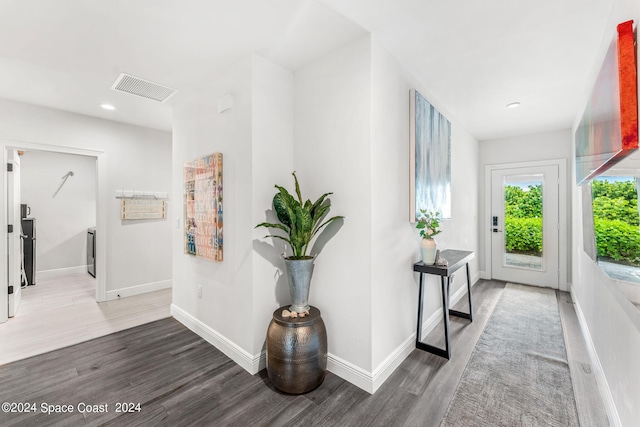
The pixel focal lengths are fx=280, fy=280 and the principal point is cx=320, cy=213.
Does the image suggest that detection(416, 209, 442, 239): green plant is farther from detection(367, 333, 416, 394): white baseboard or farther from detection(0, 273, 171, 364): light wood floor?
detection(0, 273, 171, 364): light wood floor

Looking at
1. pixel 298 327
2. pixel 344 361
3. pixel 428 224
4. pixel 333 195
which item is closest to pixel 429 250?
pixel 428 224

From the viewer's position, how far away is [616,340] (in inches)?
64.4

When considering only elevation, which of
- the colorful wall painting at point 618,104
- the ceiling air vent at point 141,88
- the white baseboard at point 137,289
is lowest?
the white baseboard at point 137,289

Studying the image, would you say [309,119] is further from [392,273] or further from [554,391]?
[554,391]

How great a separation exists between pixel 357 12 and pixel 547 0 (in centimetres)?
111

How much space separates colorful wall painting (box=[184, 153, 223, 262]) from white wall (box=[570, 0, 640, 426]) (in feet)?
8.57

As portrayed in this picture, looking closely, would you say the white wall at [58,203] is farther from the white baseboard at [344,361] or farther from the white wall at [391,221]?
the white wall at [391,221]

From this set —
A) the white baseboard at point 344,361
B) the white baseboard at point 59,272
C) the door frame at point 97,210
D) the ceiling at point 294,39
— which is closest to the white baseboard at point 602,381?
the white baseboard at point 344,361

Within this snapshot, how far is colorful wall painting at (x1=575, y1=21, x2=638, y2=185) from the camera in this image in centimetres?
116

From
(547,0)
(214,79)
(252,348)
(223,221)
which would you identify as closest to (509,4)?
(547,0)

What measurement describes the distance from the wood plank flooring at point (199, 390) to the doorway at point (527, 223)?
6.91 feet

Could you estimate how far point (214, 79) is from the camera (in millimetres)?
2566

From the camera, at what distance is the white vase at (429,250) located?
8.09 ft

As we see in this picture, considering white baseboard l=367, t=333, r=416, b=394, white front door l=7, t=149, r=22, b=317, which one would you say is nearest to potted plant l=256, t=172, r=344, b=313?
white baseboard l=367, t=333, r=416, b=394
